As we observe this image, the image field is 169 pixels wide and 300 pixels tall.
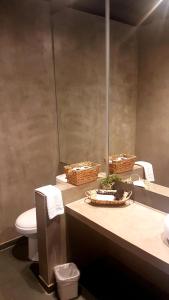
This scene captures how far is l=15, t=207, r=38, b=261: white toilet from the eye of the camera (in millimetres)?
2332

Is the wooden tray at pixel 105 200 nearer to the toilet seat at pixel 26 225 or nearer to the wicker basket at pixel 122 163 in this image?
the wicker basket at pixel 122 163

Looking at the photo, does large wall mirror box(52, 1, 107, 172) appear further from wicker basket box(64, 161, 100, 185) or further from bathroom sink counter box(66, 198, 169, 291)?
bathroom sink counter box(66, 198, 169, 291)

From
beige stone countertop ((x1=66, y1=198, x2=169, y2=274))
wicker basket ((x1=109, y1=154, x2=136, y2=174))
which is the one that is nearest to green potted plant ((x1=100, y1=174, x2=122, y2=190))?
wicker basket ((x1=109, y1=154, x2=136, y2=174))

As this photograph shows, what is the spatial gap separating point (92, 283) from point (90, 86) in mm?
2028

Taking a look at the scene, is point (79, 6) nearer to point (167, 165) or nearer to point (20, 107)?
point (20, 107)

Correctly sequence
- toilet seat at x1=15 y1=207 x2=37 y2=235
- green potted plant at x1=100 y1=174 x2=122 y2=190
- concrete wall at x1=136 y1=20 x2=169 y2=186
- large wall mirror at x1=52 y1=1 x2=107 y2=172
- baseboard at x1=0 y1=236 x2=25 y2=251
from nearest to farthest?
concrete wall at x1=136 y1=20 x2=169 y2=186 < green potted plant at x1=100 y1=174 x2=122 y2=190 < toilet seat at x1=15 y1=207 x2=37 y2=235 < large wall mirror at x1=52 y1=1 x2=107 y2=172 < baseboard at x1=0 y1=236 x2=25 y2=251

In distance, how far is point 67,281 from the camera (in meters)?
1.93

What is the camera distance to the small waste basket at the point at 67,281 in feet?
6.35

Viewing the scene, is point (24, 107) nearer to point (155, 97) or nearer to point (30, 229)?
point (30, 229)

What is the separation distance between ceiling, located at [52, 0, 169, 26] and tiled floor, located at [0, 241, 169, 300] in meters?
2.27

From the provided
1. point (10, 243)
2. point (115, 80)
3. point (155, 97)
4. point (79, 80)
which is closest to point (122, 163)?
point (155, 97)

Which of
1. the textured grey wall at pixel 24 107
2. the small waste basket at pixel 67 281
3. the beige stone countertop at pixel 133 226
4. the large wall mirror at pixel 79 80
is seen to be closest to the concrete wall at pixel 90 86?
the large wall mirror at pixel 79 80

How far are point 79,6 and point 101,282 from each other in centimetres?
282

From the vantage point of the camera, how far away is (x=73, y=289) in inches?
78.1
